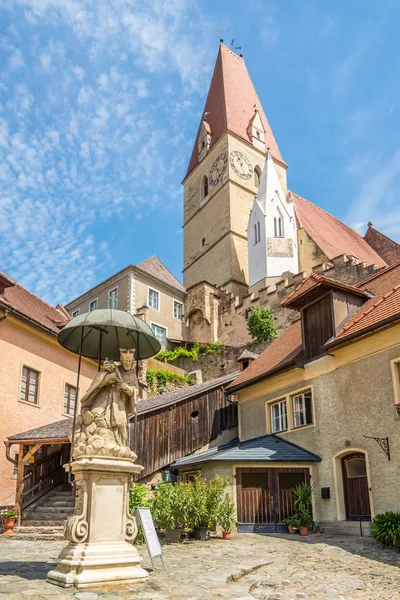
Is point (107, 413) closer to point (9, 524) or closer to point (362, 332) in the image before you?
point (362, 332)

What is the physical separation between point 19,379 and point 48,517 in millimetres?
5041

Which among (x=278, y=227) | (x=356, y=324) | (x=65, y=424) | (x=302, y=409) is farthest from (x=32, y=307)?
(x=278, y=227)

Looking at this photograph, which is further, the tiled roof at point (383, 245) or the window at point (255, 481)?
the tiled roof at point (383, 245)

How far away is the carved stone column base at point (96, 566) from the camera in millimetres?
6539

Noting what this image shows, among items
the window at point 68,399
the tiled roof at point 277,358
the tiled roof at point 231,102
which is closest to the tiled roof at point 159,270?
the tiled roof at point 231,102

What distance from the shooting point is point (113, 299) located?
1681 inches

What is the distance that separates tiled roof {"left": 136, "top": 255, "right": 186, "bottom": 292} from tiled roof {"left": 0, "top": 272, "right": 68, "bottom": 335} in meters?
18.4

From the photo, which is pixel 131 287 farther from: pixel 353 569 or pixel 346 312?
pixel 353 569

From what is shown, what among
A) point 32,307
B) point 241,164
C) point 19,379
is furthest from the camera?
point 241,164

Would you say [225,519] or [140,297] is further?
[140,297]

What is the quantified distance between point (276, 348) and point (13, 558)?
39.7 ft

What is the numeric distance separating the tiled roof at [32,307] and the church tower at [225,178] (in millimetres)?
23759

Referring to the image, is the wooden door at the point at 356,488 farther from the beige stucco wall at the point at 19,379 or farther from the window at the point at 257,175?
the window at the point at 257,175

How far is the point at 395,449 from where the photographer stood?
1233 centimetres
